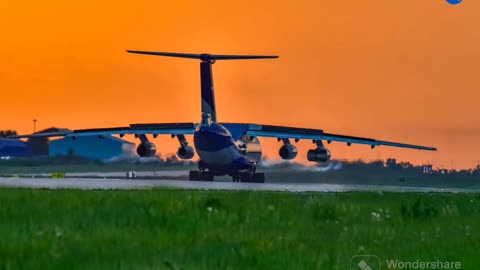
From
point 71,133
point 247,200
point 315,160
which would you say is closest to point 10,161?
point 71,133

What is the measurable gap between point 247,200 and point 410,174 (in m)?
64.2

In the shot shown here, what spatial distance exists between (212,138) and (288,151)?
32.2ft

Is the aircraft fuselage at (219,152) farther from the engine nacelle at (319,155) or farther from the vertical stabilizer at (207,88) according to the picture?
the vertical stabilizer at (207,88)

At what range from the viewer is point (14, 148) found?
149125mm

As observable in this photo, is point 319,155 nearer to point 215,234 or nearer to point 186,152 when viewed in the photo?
point 186,152

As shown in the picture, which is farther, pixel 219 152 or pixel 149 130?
pixel 149 130

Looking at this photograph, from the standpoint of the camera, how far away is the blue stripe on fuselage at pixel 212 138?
198 feet

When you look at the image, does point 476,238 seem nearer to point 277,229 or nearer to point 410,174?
point 277,229

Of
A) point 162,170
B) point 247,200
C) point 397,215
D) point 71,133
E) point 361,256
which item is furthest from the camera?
point 162,170

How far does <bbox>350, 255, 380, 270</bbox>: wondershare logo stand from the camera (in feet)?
40.7

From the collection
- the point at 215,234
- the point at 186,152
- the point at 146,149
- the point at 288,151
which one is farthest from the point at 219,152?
the point at 215,234

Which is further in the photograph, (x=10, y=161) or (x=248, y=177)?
(x=10, y=161)

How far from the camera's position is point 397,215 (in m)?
20.3

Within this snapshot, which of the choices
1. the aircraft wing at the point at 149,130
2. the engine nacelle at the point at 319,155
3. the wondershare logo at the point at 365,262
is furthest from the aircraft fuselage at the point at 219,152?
the wondershare logo at the point at 365,262
